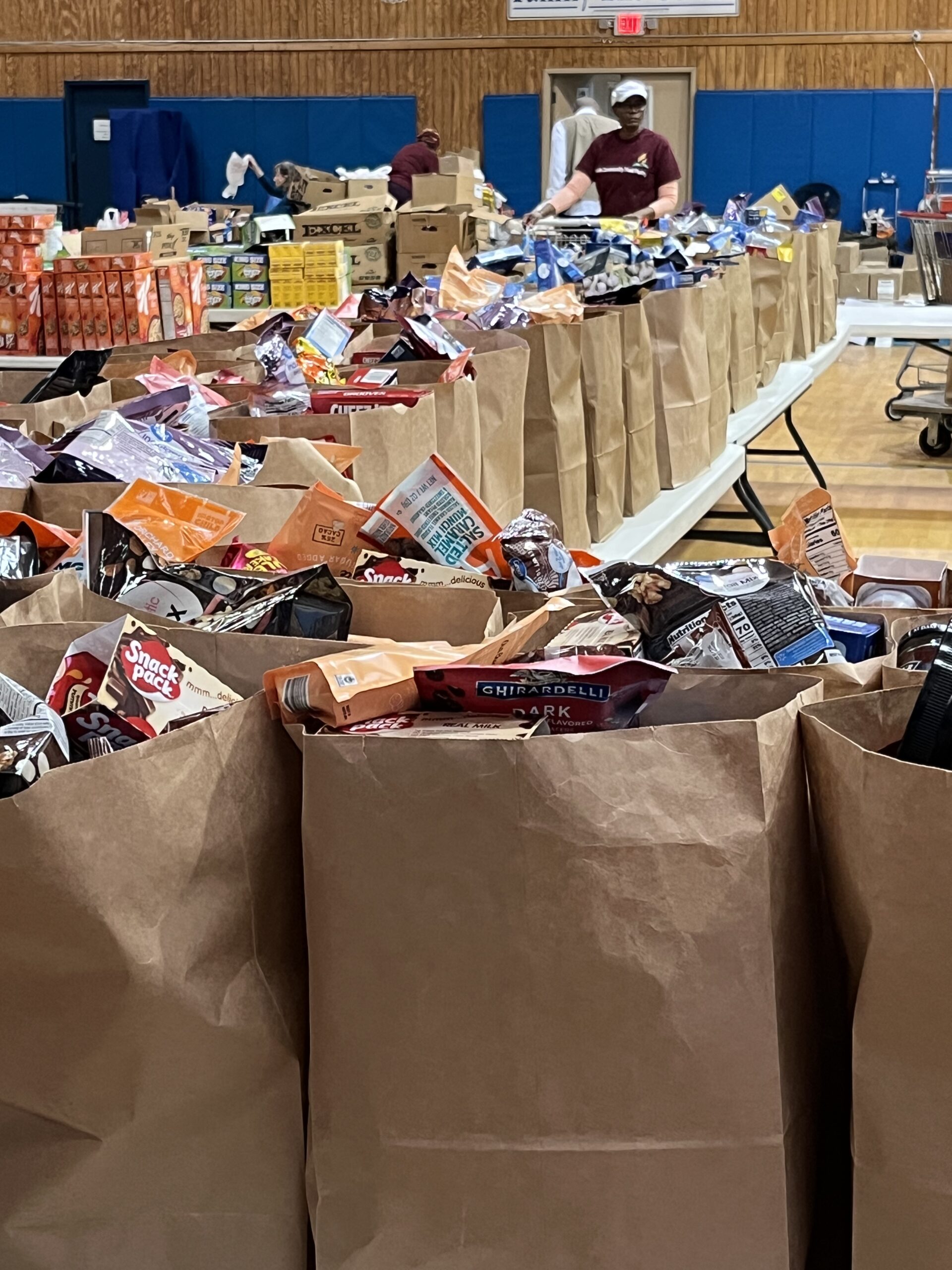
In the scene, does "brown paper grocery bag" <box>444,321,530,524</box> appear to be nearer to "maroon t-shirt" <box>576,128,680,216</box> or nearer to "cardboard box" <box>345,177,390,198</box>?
"maroon t-shirt" <box>576,128,680,216</box>

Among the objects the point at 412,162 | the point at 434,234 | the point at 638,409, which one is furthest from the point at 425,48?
the point at 638,409

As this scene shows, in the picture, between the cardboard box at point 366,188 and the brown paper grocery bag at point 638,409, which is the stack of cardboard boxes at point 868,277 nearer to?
the cardboard box at point 366,188

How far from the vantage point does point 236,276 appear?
18.2 ft

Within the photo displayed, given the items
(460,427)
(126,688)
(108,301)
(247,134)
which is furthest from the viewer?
(247,134)

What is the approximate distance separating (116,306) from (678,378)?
6.27 ft

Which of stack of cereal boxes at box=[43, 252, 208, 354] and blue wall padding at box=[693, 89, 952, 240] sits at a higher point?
blue wall padding at box=[693, 89, 952, 240]

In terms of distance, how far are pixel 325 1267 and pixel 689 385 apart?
2.56 m

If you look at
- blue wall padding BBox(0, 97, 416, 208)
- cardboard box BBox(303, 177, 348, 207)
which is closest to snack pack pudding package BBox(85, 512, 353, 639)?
cardboard box BBox(303, 177, 348, 207)

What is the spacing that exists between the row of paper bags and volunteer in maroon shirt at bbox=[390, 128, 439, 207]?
7850mm

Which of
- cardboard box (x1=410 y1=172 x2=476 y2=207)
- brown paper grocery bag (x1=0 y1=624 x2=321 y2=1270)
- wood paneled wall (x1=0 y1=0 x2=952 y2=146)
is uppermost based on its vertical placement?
wood paneled wall (x1=0 y1=0 x2=952 y2=146)

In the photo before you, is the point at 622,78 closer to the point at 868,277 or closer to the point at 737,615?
the point at 868,277

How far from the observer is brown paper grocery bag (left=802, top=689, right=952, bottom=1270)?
0.67 metres

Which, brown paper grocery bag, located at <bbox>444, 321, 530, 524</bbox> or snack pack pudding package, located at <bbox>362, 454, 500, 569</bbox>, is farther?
brown paper grocery bag, located at <bbox>444, 321, 530, 524</bbox>

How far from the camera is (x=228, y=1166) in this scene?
0.79 m
